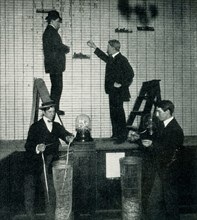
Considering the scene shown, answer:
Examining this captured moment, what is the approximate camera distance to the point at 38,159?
5363 mm

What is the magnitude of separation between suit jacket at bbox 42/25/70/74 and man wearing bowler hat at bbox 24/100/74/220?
197 cm

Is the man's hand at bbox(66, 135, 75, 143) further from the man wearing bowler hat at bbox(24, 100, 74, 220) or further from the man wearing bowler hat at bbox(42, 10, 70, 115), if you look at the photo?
the man wearing bowler hat at bbox(42, 10, 70, 115)

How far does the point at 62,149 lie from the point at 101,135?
239 cm

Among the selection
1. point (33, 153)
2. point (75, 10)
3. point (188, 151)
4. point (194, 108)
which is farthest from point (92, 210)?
point (75, 10)

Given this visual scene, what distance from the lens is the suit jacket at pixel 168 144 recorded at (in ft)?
17.3

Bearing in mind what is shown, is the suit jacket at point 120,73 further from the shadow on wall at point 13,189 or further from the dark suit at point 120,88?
the shadow on wall at point 13,189

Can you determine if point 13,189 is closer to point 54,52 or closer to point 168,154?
point 168,154

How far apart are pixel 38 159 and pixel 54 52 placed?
269cm

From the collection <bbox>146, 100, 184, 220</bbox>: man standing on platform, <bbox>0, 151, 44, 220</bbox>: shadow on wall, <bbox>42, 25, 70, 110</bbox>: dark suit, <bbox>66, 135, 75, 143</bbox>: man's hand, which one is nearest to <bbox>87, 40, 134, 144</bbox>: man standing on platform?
<bbox>42, 25, 70, 110</bbox>: dark suit

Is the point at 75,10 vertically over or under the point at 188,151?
over

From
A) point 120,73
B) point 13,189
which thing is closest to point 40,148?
point 13,189

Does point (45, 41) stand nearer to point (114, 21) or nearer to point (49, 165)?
point (114, 21)

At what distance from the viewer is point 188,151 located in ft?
20.4

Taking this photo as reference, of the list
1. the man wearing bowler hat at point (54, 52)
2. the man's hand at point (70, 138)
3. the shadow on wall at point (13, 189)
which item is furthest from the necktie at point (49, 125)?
the man wearing bowler hat at point (54, 52)
